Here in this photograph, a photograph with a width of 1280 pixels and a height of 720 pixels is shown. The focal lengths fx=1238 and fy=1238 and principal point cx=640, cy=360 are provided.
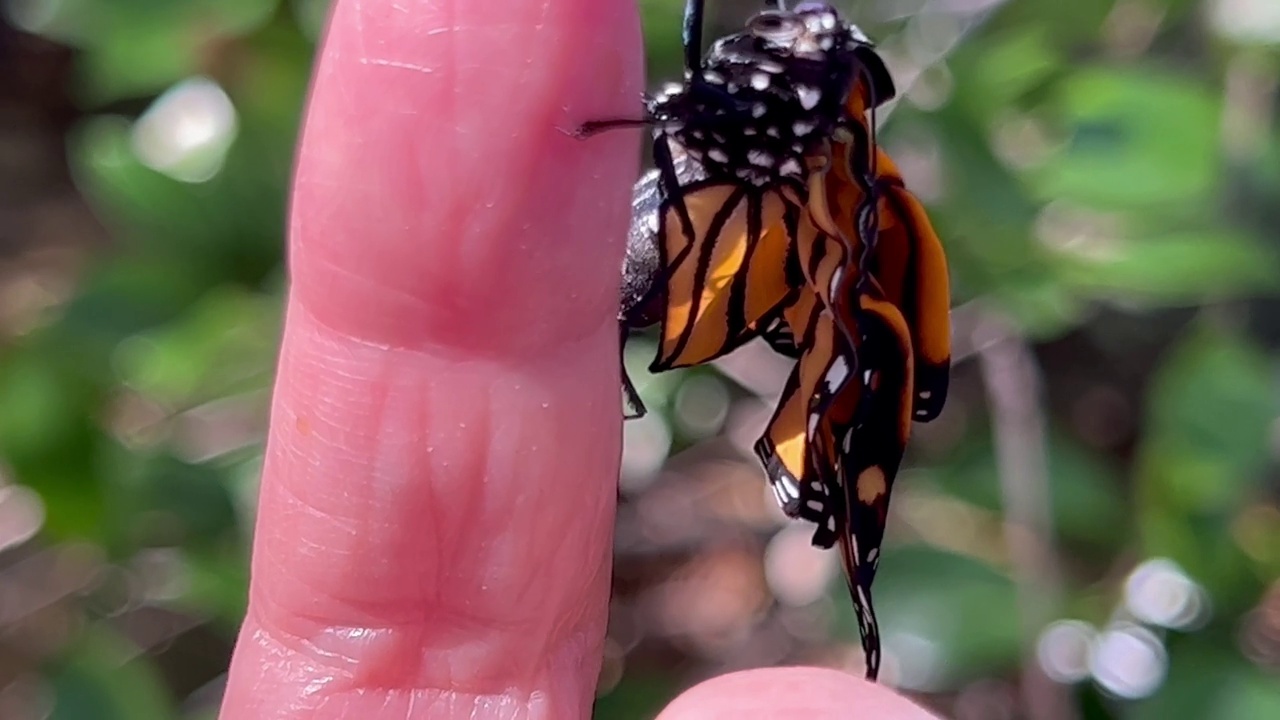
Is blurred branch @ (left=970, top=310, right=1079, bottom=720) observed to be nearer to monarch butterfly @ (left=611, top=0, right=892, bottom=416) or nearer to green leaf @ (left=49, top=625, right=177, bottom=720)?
monarch butterfly @ (left=611, top=0, right=892, bottom=416)

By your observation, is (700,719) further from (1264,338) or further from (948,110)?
(1264,338)

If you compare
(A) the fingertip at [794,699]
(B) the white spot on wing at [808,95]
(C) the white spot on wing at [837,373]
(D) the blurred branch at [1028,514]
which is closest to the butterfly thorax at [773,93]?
(B) the white spot on wing at [808,95]

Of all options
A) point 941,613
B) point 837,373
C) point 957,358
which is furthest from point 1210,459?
point 837,373

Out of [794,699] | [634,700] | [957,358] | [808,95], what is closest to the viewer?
[794,699]

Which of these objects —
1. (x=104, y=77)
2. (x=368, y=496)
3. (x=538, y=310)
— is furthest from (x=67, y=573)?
(x=538, y=310)

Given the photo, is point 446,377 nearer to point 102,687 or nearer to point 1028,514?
point 102,687

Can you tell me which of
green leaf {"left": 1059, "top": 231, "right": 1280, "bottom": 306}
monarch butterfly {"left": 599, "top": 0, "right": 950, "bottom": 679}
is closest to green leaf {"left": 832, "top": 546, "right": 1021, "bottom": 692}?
green leaf {"left": 1059, "top": 231, "right": 1280, "bottom": 306}
